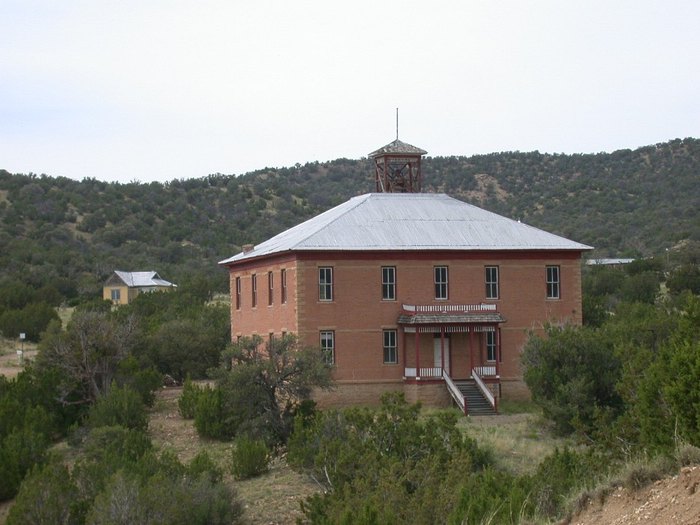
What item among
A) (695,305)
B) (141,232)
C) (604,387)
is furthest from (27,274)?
(695,305)

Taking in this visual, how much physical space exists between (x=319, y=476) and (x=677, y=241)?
61517 mm

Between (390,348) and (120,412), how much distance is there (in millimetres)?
8620

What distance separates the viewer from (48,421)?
36781 millimetres

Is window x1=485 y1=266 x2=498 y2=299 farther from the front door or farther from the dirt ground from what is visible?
the dirt ground

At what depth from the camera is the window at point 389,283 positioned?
129 feet

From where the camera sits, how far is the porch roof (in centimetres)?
3847

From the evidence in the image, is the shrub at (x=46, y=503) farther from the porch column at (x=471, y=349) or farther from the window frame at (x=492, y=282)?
the window frame at (x=492, y=282)

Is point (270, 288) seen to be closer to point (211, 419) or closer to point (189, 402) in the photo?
point (189, 402)

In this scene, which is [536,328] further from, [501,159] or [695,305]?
[501,159]

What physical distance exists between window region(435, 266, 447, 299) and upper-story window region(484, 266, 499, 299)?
4.79ft

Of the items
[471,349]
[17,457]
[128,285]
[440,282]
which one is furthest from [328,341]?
[128,285]

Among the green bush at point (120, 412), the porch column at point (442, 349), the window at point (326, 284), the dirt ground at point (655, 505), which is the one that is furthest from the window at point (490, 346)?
the dirt ground at point (655, 505)

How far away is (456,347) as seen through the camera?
40.1 metres

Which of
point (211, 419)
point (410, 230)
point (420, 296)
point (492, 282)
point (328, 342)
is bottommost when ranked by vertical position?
point (211, 419)
